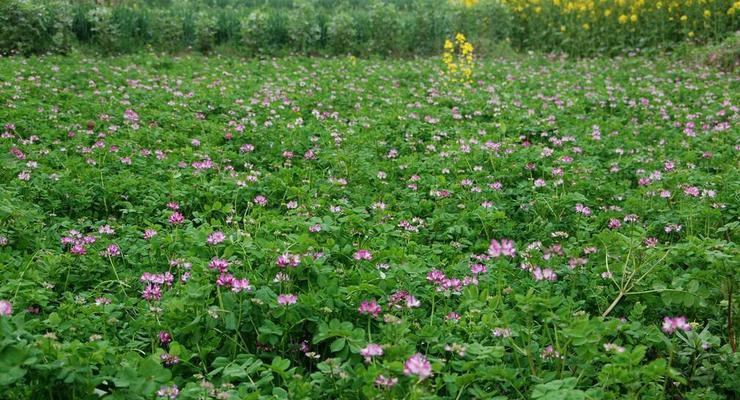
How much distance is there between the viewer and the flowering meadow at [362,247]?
78.6 inches

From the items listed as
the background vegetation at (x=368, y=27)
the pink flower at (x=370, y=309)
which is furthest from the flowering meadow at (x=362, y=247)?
the background vegetation at (x=368, y=27)

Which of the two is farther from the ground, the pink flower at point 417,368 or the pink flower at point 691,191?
the pink flower at point 417,368

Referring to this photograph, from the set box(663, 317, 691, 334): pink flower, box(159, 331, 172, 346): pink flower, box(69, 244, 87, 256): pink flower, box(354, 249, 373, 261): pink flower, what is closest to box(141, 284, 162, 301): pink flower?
box(159, 331, 172, 346): pink flower

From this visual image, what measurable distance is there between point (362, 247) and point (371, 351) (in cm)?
105

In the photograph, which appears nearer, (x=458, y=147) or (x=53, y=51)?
(x=458, y=147)

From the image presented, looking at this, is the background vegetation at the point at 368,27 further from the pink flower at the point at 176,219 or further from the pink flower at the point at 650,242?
the pink flower at the point at 650,242

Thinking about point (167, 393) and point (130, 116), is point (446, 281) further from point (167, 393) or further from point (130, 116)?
point (130, 116)

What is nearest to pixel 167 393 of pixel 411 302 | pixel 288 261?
pixel 288 261

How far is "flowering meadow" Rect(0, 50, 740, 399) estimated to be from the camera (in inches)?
78.6

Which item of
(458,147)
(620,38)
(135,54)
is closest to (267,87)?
(458,147)

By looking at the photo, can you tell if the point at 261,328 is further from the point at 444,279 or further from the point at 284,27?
the point at 284,27

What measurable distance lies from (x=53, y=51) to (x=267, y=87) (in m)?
4.44

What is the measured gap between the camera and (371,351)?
195cm

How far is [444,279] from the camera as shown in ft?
8.48
